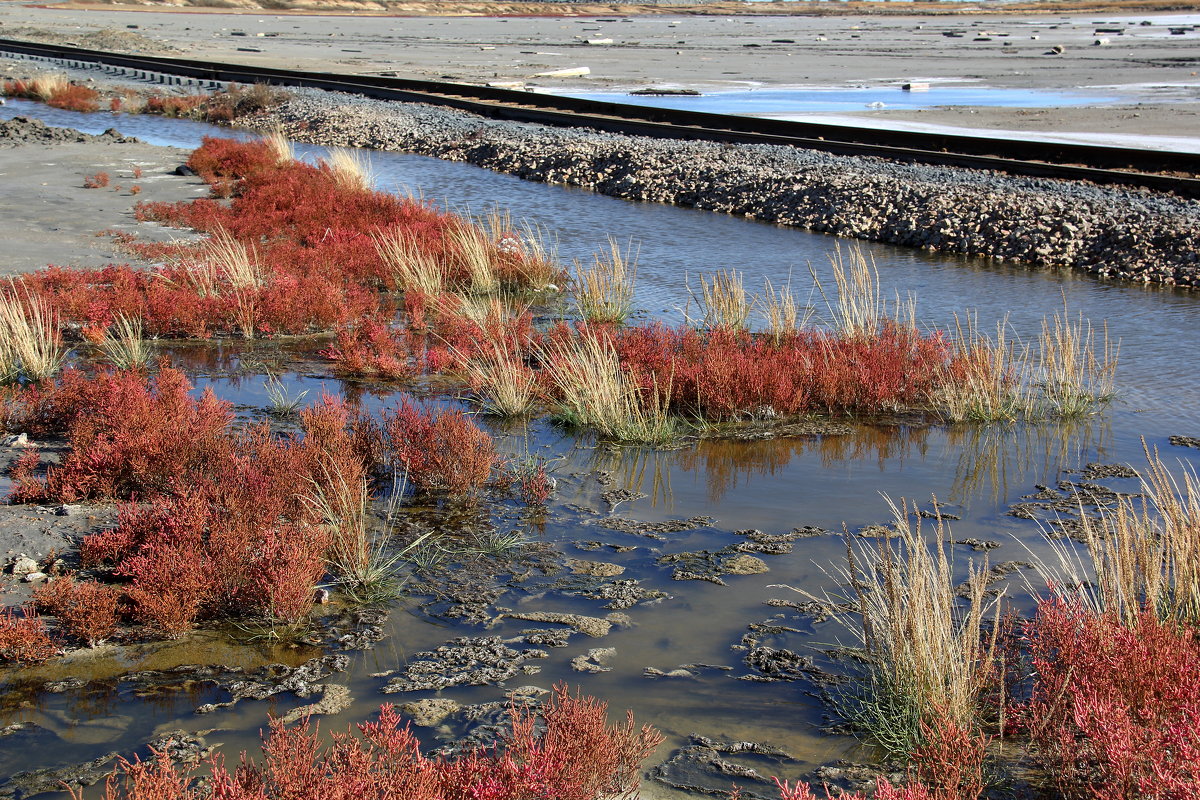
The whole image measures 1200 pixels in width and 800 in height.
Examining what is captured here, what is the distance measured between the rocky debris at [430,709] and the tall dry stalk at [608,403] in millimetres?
3460

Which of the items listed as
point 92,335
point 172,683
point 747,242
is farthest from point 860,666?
point 747,242

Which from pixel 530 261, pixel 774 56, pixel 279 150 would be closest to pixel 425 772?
pixel 530 261

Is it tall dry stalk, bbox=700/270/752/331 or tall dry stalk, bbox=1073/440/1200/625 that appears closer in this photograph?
tall dry stalk, bbox=1073/440/1200/625

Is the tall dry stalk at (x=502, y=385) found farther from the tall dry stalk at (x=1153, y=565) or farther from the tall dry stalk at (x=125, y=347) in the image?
the tall dry stalk at (x=1153, y=565)

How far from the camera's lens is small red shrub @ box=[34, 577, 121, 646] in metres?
5.01

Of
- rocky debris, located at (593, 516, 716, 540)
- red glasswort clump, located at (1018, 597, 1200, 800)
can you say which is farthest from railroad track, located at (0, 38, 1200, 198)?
red glasswort clump, located at (1018, 597, 1200, 800)

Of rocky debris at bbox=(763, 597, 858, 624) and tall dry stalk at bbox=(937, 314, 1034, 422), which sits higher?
tall dry stalk at bbox=(937, 314, 1034, 422)

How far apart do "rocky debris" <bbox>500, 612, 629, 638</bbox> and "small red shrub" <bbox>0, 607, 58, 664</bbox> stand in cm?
216

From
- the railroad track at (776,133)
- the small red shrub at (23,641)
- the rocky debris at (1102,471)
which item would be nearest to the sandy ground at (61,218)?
the small red shrub at (23,641)

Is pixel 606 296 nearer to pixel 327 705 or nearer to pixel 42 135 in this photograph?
pixel 327 705

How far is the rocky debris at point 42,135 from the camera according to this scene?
2389 centimetres

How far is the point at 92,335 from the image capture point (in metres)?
9.59

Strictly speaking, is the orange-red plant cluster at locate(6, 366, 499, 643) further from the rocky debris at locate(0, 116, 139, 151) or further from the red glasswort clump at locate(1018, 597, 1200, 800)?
the rocky debris at locate(0, 116, 139, 151)

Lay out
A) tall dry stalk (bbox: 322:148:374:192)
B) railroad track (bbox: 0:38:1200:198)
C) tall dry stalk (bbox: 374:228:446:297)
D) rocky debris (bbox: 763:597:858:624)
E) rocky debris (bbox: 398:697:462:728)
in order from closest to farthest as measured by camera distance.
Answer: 1. rocky debris (bbox: 398:697:462:728)
2. rocky debris (bbox: 763:597:858:624)
3. tall dry stalk (bbox: 374:228:446:297)
4. tall dry stalk (bbox: 322:148:374:192)
5. railroad track (bbox: 0:38:1200:198)
